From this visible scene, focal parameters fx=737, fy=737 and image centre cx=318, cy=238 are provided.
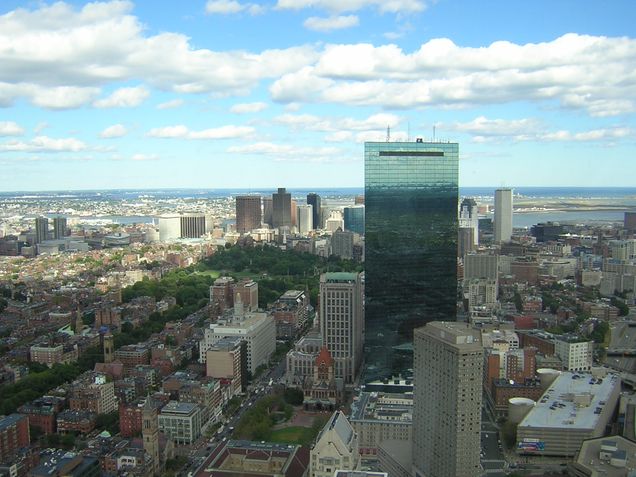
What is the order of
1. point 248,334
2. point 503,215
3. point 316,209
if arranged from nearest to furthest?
point 248,334 → point 503,215 → point 316,209

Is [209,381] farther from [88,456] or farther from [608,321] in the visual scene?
[608,321]

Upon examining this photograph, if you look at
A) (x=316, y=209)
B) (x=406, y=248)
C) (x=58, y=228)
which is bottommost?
(x=58, y=228)

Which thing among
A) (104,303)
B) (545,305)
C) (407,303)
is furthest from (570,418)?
(104,303)

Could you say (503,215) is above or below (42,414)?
above

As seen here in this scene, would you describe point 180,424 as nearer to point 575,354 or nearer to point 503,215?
point 575,354

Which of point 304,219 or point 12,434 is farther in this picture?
point 304,219

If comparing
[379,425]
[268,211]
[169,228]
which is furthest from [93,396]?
[268,211]

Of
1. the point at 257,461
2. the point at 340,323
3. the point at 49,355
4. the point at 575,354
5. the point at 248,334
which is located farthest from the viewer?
the point at 49,355
